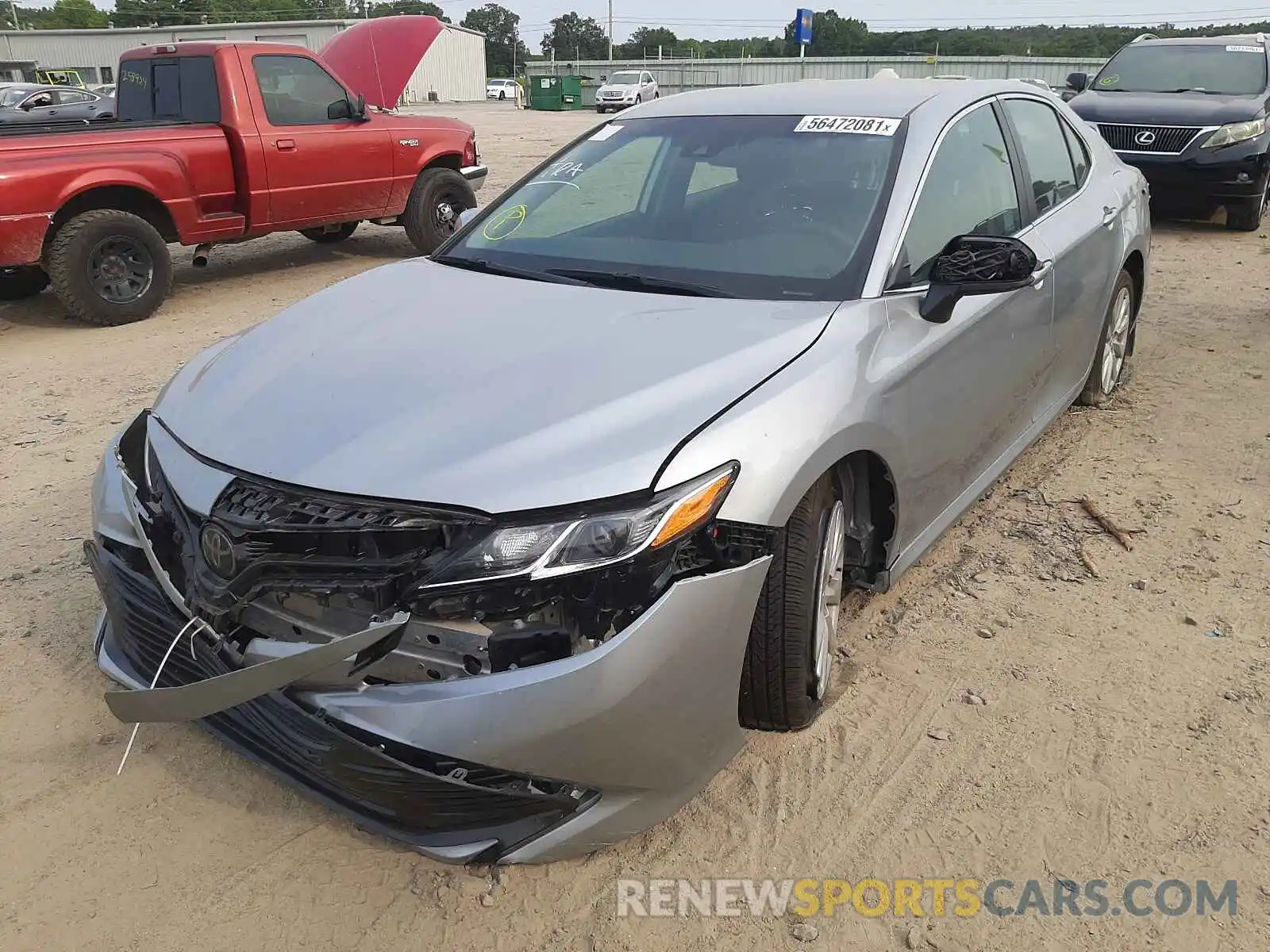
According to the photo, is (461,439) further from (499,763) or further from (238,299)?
(238,299)

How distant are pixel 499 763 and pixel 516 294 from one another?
152 cm

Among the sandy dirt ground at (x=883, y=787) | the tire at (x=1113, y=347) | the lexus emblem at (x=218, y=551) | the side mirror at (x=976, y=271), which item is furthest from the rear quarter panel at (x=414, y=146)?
the lexus emblem at (x=218, y=551)

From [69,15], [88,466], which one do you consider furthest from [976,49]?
[69,15]

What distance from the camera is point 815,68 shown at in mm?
40594

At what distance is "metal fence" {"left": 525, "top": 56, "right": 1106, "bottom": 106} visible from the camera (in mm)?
35531

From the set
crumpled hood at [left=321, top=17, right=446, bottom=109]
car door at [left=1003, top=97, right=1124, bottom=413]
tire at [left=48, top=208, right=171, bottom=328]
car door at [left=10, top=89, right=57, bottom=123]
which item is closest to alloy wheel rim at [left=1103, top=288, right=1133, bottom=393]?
car door at [left=1003, top=97, right=1124, bottom=413]

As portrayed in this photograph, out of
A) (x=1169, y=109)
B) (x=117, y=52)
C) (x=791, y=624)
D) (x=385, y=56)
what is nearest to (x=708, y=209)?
(x=791, y=624)

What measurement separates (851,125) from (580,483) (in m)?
1.89

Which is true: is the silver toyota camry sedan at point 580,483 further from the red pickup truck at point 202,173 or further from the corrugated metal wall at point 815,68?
the corrugated metal wall at point 815,68

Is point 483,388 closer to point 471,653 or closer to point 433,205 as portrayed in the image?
point 471,653

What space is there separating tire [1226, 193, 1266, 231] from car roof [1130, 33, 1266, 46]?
6.60ft

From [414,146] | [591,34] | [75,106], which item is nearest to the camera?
[414,146]

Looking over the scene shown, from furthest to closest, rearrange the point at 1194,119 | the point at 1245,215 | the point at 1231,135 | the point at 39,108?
1. the point at 39,108
2. the point at 1245,215
3. the point at 1194,119
4. the point at 1231,135

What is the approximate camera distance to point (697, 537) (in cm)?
216
